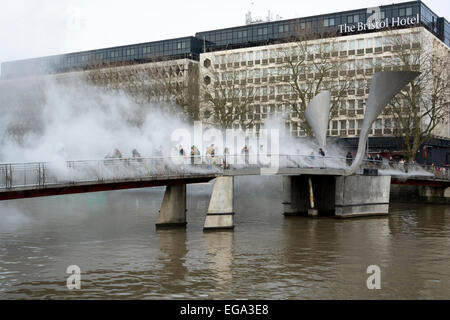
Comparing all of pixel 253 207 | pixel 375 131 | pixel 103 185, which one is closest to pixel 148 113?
pixel 253 207

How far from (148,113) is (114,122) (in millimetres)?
6426

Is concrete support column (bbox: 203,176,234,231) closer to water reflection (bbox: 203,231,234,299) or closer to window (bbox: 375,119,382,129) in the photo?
water reflection (bbox: 203,231,234,299)

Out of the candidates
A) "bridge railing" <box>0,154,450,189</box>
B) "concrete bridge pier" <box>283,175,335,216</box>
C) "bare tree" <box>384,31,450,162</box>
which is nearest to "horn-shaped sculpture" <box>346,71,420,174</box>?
"bridge railing" <box>0,154,450,189</box>

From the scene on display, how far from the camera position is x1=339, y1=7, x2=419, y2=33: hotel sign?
88562 millimetres

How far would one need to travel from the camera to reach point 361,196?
154 ft

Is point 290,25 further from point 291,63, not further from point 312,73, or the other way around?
point 291,63

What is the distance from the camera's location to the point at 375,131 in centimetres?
8869

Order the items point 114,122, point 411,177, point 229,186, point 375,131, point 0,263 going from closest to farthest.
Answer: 1. point 0,263
2. point 229,186
3. point 114,122
4. point 411,177
5. point 375,131

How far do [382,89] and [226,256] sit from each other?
20942 mm

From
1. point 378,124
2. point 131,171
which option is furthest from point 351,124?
point 131,171

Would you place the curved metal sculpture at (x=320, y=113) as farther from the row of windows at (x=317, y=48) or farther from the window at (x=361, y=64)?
the window at (x=361, y=64)

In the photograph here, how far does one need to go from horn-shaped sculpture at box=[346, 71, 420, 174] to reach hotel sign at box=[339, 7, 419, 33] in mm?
45123

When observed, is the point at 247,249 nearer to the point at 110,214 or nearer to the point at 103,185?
the point at 103,185

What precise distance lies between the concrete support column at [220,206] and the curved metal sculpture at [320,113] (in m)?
14.8
